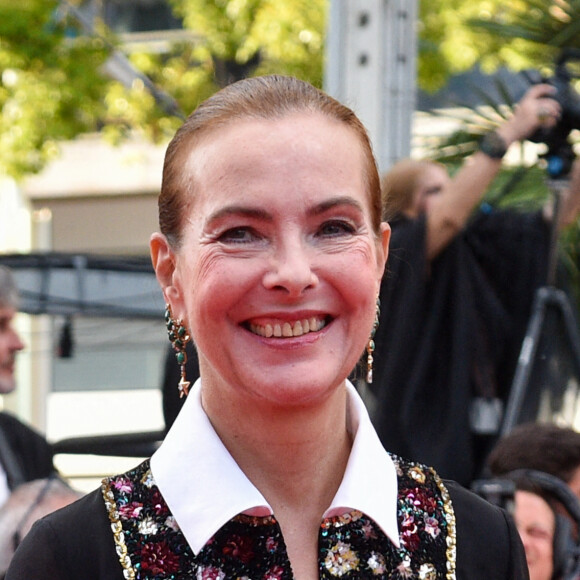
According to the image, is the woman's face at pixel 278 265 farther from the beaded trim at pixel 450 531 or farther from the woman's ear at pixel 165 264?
the beaded trim at pixel 450 531

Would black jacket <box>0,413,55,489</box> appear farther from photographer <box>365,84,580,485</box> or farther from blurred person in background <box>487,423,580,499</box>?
blurred person in background <box>487,423,580,499</box>

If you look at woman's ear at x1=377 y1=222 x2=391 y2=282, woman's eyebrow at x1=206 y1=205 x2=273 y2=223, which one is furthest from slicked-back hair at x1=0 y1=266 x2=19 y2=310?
woman's eyebrow at x1=206 y1=205 x2=273 y2=223

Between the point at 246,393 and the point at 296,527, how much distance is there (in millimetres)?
193

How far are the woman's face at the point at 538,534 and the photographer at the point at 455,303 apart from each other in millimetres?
791

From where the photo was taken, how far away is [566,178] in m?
4.02

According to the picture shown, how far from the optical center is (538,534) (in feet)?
9.43

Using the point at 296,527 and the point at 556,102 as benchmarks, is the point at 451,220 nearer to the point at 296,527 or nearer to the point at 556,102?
the point at 556,102

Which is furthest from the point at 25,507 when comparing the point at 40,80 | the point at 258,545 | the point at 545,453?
the point at 40,80

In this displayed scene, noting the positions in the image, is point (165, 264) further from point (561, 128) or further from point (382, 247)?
point (561, 128)

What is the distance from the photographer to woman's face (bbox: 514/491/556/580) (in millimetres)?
2844

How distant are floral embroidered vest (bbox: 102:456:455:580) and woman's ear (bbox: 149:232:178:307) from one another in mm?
223

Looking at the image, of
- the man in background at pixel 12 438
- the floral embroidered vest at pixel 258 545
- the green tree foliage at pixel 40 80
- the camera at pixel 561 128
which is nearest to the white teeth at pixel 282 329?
the floral embroidered vest at pixel 258 545

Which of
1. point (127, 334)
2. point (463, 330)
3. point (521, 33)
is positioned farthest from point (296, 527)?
point (127, 334)

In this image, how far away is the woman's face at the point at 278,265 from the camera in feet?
4.97
